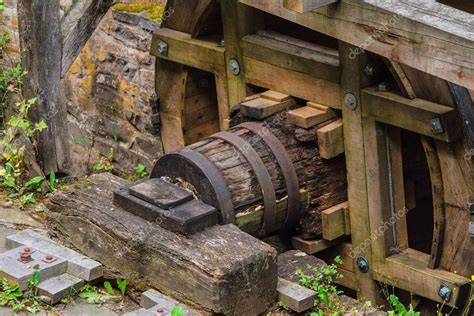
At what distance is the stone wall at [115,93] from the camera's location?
267 inches

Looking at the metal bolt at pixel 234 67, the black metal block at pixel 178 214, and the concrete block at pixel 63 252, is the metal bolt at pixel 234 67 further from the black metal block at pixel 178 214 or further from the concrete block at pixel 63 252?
the concrete block at pixel 63 252

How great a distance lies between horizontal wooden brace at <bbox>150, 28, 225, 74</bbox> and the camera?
593 cm

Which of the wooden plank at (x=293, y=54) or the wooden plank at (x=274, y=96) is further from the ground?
the wooden plank at (x=293, y=54)

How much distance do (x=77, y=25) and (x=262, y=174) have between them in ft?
5.00

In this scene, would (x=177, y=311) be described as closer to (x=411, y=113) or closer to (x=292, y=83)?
(x=411, y=113)

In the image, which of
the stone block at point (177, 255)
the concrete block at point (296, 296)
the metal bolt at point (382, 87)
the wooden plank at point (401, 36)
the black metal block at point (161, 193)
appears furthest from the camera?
the metal bolt at point (382, 87)

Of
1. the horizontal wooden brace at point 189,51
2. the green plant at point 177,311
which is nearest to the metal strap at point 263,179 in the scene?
the horizontal wooden brace at point 189,51

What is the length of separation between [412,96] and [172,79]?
1.89 metres

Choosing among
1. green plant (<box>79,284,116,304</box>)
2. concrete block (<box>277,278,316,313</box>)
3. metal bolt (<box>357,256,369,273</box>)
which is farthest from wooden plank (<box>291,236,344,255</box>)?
green plant (<box>79,284,116,304</box>)

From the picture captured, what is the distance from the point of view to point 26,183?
19.2 ft

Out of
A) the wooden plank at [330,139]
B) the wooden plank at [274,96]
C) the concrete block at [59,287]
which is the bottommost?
the concrete block at [59,287]

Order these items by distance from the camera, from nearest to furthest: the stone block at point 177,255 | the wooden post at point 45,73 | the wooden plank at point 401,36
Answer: the wooden plank at point 401,36, the stone block at point 177,255, the wooden post at point 45,73

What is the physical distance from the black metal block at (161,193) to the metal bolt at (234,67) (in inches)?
43.4

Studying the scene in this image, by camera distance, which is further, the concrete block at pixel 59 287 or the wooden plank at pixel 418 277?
the wooden plank at pixel 418 277
